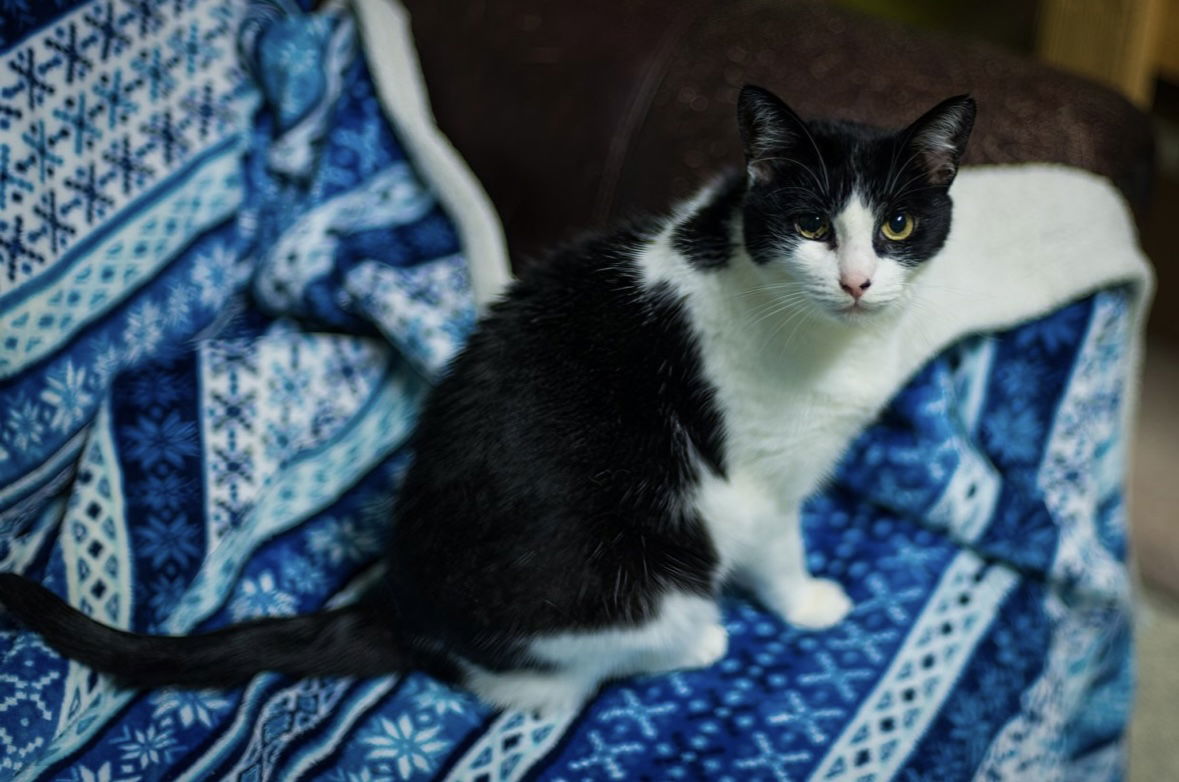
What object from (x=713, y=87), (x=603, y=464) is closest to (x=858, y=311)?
(x=603, y=464)

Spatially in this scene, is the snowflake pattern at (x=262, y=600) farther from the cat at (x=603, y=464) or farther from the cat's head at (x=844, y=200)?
the cat's head at (x=844, y=200)

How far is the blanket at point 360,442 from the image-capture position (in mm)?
1045

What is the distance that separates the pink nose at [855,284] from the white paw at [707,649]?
39 cm

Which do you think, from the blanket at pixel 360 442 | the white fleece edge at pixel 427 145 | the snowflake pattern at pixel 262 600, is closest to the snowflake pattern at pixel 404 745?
the blanket at pixel 360 442

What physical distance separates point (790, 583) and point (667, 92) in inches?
23.9

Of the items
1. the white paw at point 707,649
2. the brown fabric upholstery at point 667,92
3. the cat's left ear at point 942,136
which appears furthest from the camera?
the brown fabric upholstery at point 667,92

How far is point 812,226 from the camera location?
3.02 ft

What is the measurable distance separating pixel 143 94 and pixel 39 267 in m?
0.24

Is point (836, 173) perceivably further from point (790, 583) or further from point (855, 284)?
point (790, 583)

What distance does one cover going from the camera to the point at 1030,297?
1.16 meters

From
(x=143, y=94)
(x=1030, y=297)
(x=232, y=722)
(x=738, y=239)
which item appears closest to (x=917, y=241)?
(x=738, y=239)

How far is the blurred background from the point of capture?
123 cm

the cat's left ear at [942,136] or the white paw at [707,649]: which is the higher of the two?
the cat's left ear at [942,136]

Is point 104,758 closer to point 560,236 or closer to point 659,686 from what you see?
point 659,686
